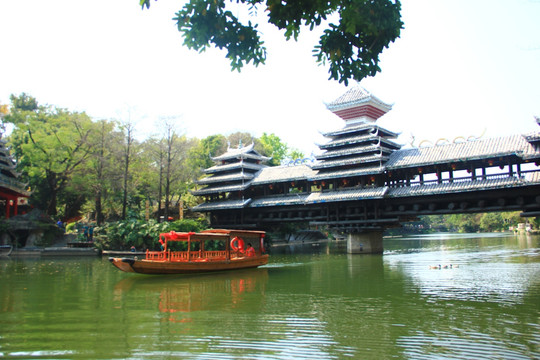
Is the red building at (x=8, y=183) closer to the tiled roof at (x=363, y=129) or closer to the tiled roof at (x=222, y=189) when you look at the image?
the tiled roof at (x=222, y=189)

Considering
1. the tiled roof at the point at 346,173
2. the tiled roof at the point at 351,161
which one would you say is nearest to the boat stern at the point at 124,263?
the tiled roof at the point at 346,173

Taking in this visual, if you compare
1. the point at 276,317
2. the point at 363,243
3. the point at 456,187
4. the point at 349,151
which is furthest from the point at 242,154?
the point at 276,317

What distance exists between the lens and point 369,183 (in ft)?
94.9

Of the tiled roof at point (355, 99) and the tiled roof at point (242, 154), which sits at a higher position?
the tiled roof at point (355, 99)

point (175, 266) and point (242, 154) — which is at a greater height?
point (242, 154)

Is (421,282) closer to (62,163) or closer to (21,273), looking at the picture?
(21,273)

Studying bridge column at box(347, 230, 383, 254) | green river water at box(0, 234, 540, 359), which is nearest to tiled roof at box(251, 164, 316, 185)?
bridge column at box(347, 230, 383, 254)

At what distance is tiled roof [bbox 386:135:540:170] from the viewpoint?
22.6m

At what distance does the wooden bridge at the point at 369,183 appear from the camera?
23.0 meters

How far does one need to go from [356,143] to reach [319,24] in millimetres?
23966

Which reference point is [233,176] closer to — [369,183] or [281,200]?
[281,200]

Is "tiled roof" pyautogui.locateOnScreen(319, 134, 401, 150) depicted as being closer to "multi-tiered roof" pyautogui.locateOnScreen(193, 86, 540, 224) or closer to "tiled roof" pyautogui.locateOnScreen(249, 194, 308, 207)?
"multi-tiered roof" pyautogui.locateOnScreen(193, 86, 540, 224)

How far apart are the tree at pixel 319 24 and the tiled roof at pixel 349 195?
21.0 meters

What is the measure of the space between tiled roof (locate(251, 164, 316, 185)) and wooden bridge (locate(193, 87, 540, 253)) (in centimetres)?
9
